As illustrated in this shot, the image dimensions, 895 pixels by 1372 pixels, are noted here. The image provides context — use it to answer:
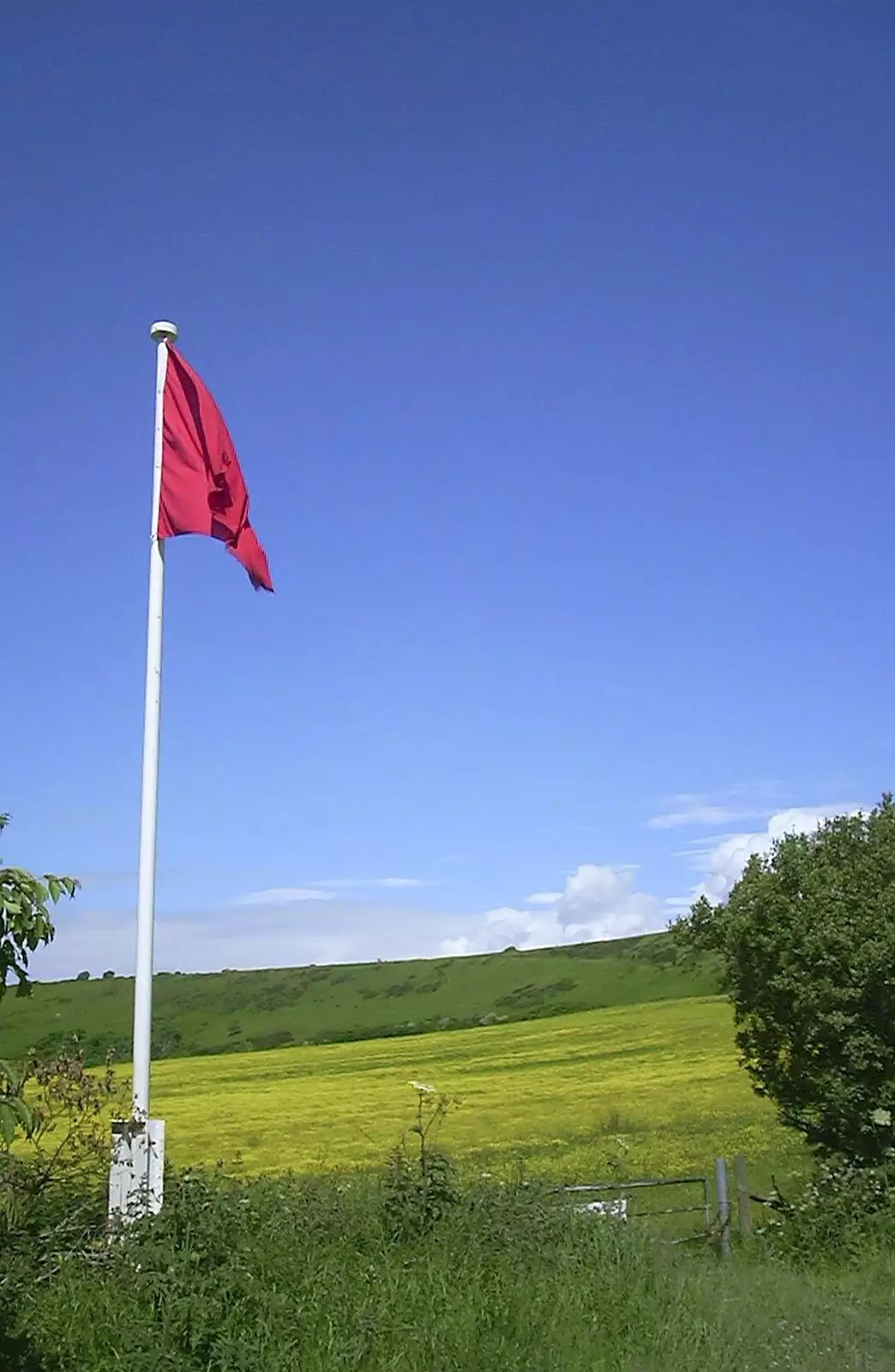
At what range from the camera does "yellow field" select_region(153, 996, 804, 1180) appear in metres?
23.5

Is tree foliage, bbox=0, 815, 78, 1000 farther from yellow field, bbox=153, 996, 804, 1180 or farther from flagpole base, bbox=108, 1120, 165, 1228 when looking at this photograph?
yellow field, bbox=153, 996, 804, 1180

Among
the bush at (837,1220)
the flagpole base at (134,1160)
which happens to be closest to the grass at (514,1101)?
the bush at (837,1220)

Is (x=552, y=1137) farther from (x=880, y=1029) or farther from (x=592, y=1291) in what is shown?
(x=592, y=1291)

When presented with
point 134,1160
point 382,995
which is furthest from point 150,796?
point 382,995

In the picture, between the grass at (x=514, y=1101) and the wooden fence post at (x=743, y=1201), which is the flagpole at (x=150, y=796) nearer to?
the grass at (x=514, y=1101)

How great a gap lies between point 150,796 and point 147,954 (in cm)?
116

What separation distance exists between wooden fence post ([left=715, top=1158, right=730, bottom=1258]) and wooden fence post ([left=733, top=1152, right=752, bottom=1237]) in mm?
280

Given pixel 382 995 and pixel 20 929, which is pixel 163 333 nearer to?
pixel 20 929

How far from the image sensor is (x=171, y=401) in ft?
37.0

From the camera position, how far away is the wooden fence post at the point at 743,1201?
1559cm

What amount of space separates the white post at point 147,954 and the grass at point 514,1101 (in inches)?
253

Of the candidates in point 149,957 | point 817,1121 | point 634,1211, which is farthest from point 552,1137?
point 149,957

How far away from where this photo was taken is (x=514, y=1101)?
30.7 m

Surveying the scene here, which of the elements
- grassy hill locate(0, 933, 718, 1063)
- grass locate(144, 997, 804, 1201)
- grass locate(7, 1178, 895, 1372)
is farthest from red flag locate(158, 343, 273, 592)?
grassy hill locate(0, 933, 718, 1063)
